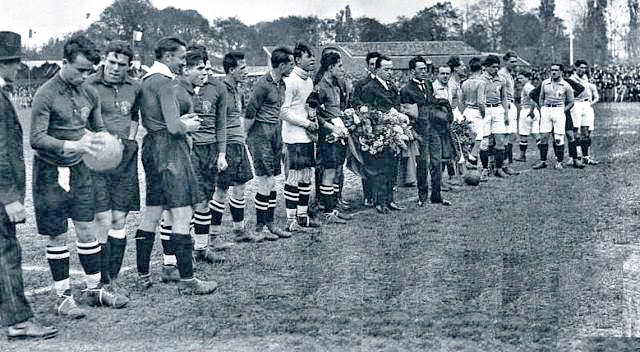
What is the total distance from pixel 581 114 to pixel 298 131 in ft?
29.7

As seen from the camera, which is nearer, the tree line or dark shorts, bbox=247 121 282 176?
dark shorts, bbox=247 121 282 176

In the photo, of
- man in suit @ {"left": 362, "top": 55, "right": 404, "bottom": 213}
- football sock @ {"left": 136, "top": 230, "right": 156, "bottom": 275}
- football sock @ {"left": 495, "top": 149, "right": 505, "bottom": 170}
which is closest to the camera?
football sock @ {"left": 136, "top": 230, "right": 156, "bottom": 275}

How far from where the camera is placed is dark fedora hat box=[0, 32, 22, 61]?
225 inches

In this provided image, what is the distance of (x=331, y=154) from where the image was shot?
10.6 metres

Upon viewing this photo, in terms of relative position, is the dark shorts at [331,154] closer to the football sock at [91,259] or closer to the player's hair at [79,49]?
the football sock at [91,259]

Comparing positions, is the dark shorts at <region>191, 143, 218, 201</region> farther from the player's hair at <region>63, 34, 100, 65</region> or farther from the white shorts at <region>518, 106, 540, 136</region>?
the white shorts at <region>518, 106, 540, 136</region>

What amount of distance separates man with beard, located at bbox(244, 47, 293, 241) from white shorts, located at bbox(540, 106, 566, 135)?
316 inches

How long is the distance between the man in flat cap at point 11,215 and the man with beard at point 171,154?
4.31 ft

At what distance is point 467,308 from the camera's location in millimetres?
6270

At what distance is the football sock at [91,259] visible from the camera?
6.42 m

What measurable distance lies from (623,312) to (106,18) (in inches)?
3158

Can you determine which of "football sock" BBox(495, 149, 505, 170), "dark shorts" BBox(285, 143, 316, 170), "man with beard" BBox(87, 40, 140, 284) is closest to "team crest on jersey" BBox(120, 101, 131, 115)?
"man with beard" BBox(87, 40, 140, 284)

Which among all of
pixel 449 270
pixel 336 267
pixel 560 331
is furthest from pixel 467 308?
pixel 336 267

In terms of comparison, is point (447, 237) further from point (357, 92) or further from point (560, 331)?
point (560, 331)
